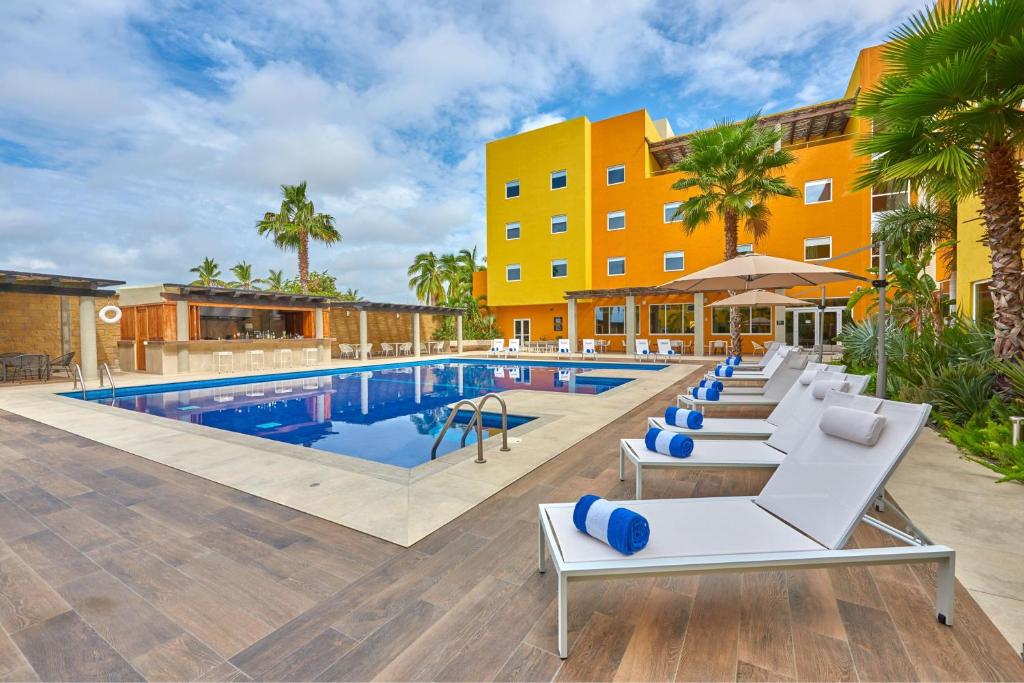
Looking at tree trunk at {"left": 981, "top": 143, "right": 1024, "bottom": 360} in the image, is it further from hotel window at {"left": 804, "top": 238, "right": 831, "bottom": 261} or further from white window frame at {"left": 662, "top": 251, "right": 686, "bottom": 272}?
white window frame at {"left": 662, "top": 251, "right": 686, "bottom": 272}

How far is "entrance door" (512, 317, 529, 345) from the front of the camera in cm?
2673

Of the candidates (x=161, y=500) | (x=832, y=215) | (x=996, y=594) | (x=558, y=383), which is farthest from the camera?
(x=832, y=215)

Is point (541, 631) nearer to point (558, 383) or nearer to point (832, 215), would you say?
point (558, 383)

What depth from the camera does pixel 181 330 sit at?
1517cm

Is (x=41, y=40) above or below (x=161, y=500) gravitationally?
above

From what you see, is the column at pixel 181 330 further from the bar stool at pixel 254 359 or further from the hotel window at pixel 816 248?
the hotel window at pixel 816 248

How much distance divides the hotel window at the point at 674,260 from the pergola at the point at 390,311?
10.8 m

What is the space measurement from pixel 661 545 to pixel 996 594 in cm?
182

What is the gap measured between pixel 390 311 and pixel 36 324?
12.1 metres

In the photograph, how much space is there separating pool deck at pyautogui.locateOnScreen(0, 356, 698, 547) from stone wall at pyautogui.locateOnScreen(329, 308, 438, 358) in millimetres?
14865

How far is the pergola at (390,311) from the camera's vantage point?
20219mm

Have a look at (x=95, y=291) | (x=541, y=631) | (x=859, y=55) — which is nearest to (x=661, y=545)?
(x=541, y=631)

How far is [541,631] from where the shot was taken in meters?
2.09

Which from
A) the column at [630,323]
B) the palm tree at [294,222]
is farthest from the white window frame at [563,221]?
the palm tree at [294,222]
